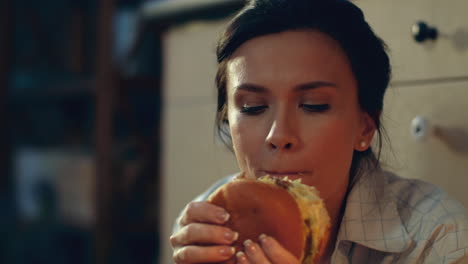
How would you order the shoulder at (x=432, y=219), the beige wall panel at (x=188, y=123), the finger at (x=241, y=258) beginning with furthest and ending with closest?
the beige wall panel at (x=188, y=123)
the shoulder at (x=432, y=219)
the finger at (x=241, y=258)

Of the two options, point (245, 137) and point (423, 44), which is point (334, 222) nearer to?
point (245, 137)

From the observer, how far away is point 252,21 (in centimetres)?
83

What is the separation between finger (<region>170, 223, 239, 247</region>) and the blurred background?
0.47 metres

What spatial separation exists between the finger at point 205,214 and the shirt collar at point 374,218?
0.29 meters

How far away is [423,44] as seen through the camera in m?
0.94

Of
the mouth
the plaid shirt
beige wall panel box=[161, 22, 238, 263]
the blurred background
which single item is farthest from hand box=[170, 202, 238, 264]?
beige wall panel box=[161, 22, 238, 263]

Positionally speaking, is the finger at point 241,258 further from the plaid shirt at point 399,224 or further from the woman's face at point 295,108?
the plaid shirt at point 399,224

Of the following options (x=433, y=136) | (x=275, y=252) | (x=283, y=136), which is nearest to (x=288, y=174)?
(x=283, y=136)

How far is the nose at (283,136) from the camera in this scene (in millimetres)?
730

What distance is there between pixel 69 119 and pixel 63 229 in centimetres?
62

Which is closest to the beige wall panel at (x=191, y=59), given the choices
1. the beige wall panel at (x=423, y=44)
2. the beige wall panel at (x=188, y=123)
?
the beige wall panel at (x=188, y=123)

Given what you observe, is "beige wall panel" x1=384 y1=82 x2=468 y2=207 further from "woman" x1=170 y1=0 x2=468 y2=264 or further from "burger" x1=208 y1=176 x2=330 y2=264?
"burger" x1=208 y1=176 x2=330 y2=264

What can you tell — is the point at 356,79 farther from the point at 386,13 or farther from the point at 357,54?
the point at 386,13

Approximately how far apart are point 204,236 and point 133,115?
5.41ft
